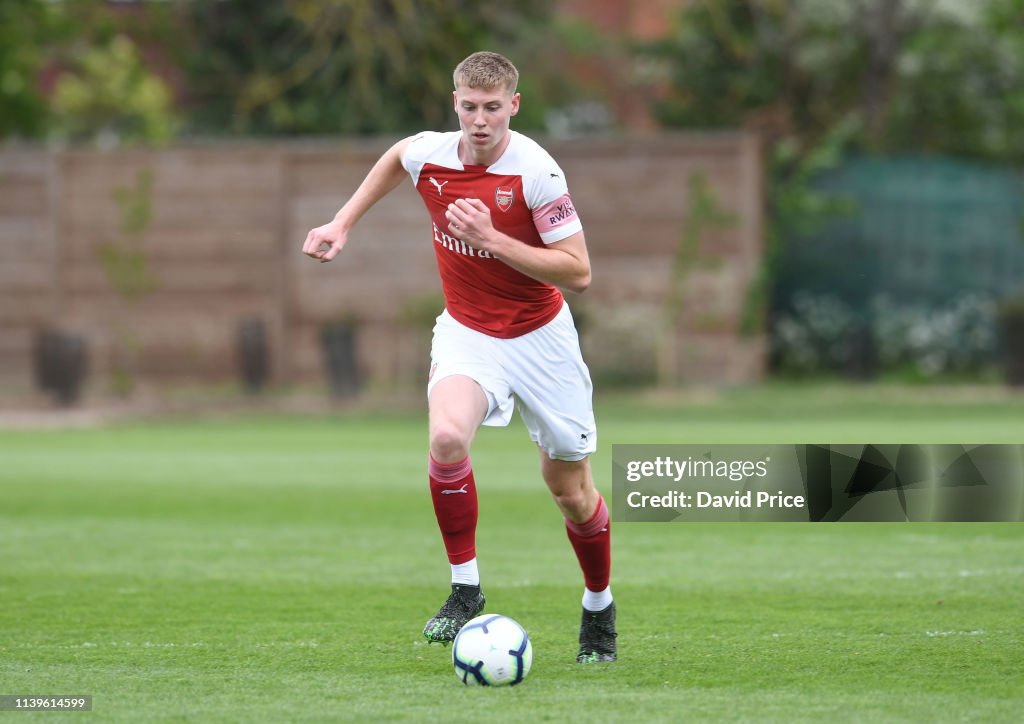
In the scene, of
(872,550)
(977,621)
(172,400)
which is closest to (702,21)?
(172,400)

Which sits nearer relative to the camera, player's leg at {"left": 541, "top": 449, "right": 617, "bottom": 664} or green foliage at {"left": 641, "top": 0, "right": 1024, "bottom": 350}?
player's leg at {"left": 541, "top": 449, "right": 617, "bottom": 664}

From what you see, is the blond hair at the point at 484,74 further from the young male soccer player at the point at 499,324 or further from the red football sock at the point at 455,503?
the red football sock at the point at 455,503

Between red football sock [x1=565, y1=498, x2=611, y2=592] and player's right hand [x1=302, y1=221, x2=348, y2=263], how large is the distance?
1444 mm

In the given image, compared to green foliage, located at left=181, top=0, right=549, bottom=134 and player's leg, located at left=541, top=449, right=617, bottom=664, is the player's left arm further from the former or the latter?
green foliage, located at left=181, top=0, right=549, bottom=134

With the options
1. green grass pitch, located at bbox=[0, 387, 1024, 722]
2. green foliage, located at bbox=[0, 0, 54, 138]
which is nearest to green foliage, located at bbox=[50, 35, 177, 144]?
green foliage, located at bbox=[0, 0, 54, 138]

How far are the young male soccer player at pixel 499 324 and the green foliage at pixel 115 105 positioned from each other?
95.2ft

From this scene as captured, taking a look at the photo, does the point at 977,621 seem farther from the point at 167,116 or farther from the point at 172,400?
the point at 167,116

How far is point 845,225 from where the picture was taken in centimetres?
2448

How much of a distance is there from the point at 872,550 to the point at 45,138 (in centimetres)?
2330

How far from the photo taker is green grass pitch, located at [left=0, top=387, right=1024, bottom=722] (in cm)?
541

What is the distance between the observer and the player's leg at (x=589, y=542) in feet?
20.4

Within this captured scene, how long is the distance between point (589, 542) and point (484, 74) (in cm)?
189

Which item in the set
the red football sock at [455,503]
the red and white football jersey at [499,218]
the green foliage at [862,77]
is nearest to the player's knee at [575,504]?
the red football sock at [455,503]

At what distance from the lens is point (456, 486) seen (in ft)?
20.3
